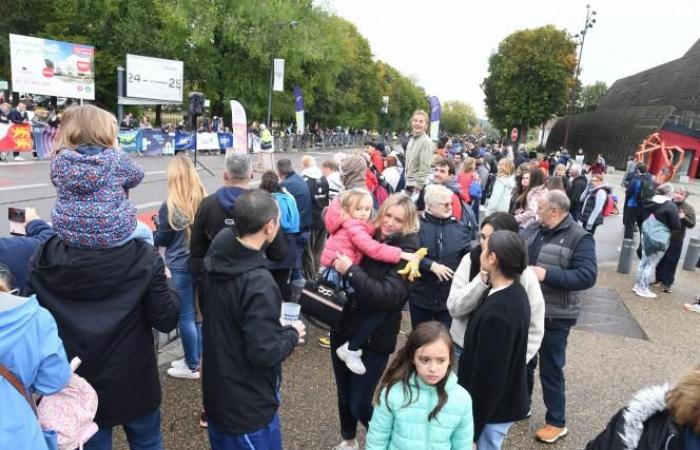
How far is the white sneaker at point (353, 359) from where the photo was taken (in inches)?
115

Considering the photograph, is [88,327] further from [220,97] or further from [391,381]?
[220,97]

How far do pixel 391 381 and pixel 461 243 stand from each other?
77.6 inches

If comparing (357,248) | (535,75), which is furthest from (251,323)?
(535,75)

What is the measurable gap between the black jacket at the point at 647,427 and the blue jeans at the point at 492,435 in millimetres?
926

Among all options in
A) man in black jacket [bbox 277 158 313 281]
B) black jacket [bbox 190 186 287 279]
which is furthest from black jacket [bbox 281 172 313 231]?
black jacket [bbox 190 186 287 279]

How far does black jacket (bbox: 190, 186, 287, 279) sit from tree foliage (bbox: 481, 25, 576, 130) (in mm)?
51891

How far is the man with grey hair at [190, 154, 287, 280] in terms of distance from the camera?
349 cm

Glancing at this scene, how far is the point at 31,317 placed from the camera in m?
1.68

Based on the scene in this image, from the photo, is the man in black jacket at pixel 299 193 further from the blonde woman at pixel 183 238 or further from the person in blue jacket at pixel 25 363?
the person in blue jacket at pixel 25 363

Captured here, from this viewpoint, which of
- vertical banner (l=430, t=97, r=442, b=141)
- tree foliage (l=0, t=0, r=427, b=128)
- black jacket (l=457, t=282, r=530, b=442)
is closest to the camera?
black jacket (l=457, t=282, r=530, b=442)

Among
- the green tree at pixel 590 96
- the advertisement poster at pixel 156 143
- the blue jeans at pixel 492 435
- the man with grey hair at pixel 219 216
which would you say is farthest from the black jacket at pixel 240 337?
the green tree at pixel 590 96

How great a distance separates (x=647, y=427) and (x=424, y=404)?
881 millimetres

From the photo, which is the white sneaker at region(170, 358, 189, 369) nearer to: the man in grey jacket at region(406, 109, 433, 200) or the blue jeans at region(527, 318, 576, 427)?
the blue jeans at region(527, 318, 576, 427)

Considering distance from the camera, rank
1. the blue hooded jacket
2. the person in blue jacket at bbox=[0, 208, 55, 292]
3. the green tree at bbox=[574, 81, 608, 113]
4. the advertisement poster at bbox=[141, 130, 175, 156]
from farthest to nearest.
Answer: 1. the green tree at bbox=[574, 81, 608, 113]
2. the advertisement poster at bbox=[141, 130, 175, 156]
3. the person in blue jacket at bbox=[0, 208, 55, 292]
4. the blue hooded jacket
